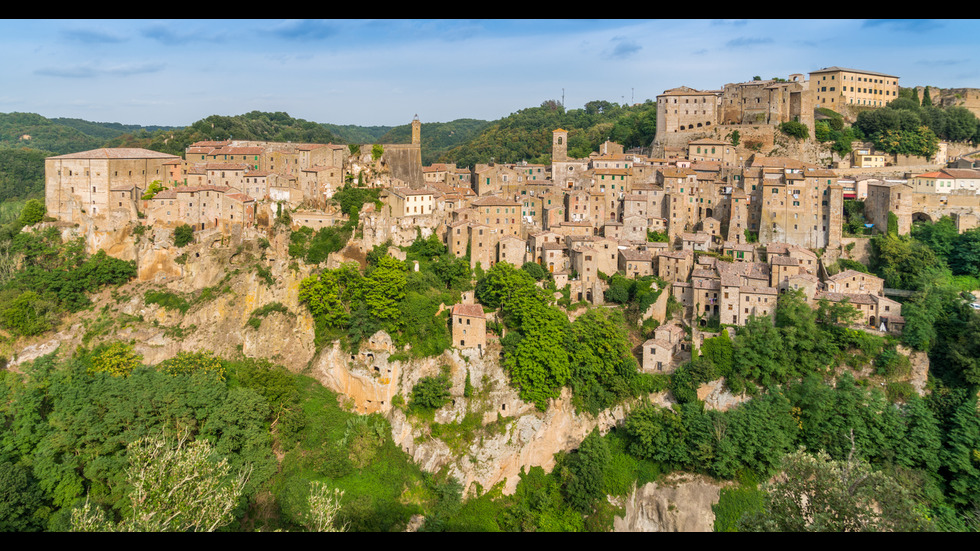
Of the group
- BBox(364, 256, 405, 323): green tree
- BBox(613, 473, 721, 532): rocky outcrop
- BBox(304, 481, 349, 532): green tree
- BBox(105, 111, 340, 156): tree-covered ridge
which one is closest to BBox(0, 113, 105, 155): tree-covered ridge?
BBox(105, 111, 340, 156): tree-covered ridge

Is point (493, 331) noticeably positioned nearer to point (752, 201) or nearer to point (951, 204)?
point (752, 201)

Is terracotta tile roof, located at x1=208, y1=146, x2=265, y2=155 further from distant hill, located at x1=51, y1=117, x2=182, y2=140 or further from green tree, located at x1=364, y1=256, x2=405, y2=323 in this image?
distant hill, located at x1=51, y1=117, x2=182, y2=140

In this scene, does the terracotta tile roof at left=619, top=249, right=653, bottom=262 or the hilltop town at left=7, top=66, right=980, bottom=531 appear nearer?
the hilltop town at left=7, top=66, right=980, bottom=531

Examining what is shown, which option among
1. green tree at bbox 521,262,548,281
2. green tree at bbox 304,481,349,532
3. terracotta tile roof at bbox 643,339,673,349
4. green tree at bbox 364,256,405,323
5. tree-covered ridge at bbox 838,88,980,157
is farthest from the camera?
tree-covered ridge at bbox 838,88,980,157

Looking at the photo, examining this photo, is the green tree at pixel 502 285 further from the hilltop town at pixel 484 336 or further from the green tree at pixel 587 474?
the green tree at pixel 587 474

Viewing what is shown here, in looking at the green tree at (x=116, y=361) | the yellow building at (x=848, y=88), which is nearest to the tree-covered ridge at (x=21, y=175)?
the green tree at (x=116, y=361)
